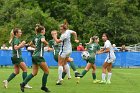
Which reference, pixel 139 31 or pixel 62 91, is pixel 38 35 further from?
pixel 139 31

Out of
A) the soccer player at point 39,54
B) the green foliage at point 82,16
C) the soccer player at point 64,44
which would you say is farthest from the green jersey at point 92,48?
the green foliage at point 82,16

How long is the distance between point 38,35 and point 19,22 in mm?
37271

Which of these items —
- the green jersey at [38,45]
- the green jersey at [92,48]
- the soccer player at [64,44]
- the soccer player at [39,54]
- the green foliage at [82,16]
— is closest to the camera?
the soccer player at [39,54]

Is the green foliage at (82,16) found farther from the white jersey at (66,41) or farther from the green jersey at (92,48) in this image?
the white jersey at (66,41)

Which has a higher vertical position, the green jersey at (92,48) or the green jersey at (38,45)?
the green jersey at (38,45)

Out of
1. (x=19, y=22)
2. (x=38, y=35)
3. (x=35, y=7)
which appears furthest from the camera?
(x=35, y=7)

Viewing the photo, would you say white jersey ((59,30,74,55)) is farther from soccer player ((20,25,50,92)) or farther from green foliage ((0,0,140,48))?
green foliage ((0,0,140,48))

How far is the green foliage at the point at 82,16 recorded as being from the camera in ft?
173

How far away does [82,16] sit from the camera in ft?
186

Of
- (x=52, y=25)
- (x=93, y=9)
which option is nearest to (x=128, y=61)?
(x=52, y=25)

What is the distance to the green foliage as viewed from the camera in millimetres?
52844

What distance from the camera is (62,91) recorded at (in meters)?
16.0

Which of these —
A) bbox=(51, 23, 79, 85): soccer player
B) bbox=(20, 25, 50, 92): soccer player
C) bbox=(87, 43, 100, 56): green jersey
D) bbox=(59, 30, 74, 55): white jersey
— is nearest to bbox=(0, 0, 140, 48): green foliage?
bbox=(87, 43, 100, 56): green jersey

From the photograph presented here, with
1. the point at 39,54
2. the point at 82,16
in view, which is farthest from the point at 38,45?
the point at 82,16
